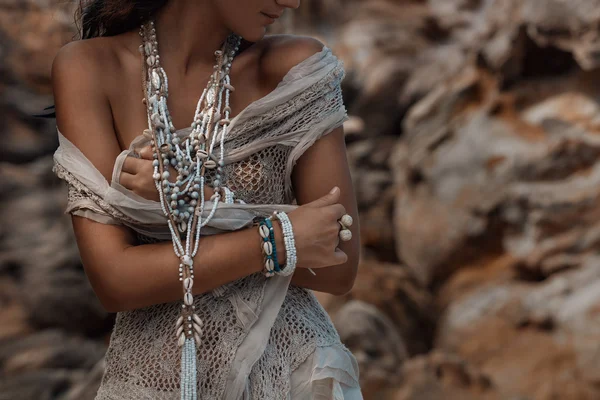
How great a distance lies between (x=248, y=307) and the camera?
1.59 m

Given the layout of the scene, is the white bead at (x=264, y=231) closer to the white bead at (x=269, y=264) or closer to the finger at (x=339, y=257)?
the white bead at (x=269, y=264)

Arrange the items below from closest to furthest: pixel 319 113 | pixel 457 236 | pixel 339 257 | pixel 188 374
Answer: pixel 188 374 < pixel 339 257 < pixel 319 113 < pixel 457 236

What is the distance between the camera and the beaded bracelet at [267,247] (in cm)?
151

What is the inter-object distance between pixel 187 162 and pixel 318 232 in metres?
0.29

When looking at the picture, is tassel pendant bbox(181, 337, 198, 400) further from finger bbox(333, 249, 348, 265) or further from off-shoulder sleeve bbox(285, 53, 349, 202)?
off-shoulder sleeve bbox(285, 53, 349, 202)

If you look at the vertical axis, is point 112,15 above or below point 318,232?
above

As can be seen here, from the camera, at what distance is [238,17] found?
1.62 metres

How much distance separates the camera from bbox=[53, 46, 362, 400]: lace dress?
155 cm

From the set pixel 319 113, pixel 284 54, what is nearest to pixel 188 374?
pixel 319 113

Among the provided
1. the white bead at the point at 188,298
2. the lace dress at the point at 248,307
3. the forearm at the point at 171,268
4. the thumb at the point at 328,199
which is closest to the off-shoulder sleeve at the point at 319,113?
the lace dress at the point at 248,307

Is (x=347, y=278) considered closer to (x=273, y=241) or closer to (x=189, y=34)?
(x=273, y=241)

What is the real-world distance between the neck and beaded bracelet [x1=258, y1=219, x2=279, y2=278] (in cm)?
40

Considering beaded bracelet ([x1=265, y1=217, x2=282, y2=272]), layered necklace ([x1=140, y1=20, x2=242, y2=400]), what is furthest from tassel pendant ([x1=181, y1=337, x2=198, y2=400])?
beaded bracelet ([x1=265, y1=217, x2=282, y2=272])

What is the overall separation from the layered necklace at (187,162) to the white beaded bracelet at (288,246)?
0.13 metres
